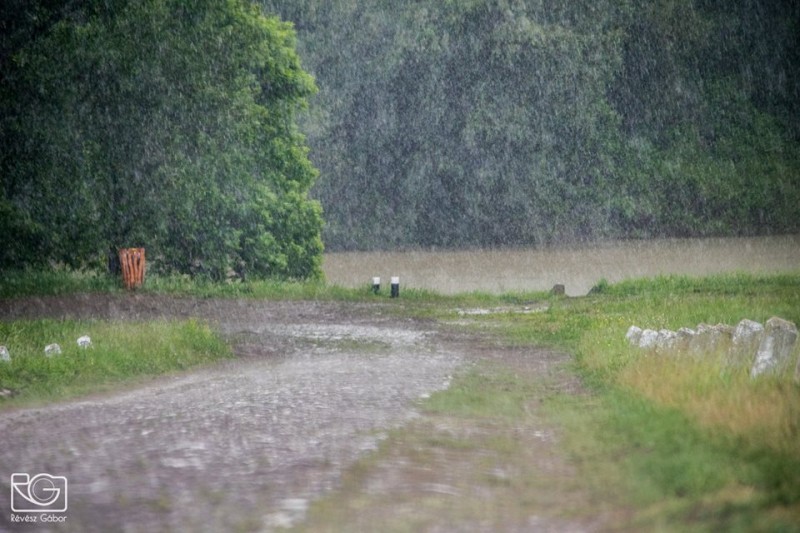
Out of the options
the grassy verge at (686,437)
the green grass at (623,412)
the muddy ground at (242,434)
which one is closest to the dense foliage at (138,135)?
the green grass at (623,412)

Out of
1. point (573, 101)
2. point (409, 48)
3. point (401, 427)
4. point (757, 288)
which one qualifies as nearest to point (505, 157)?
point (573, 101)

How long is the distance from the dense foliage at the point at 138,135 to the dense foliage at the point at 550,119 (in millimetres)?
19666

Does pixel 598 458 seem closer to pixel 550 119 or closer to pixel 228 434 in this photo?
pixel 228 434

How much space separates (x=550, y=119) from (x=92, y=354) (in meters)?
40.6

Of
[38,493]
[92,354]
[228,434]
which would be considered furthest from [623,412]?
[92,354]

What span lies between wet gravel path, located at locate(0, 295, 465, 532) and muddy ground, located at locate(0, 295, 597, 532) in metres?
0.02

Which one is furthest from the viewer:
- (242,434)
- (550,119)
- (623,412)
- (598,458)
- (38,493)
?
(550,119)

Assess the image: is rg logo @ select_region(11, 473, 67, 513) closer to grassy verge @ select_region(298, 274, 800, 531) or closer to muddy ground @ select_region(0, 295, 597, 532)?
muddy ground @ select_region(0, 295, 597, 532)

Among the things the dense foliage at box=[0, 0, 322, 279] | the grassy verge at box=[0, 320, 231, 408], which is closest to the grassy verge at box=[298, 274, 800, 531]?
the grassy verge at box=[0, 320, 231, 408]

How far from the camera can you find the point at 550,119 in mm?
53219

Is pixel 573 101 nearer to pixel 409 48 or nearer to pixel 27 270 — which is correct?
pixel 409 48

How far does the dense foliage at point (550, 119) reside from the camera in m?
53.1

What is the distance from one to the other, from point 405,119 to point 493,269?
13110 millimetres

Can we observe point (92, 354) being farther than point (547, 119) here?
No
